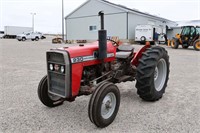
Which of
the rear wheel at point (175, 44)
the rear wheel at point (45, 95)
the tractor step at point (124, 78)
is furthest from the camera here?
the rear wheel at point (175, 44)

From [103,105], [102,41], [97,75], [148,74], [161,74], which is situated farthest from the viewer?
[161,74]

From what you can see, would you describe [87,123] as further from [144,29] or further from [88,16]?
[88,16]

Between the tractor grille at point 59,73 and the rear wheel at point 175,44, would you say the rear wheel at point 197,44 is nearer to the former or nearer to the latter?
the rear wheel at point 175,44

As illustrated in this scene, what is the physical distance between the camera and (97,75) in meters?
4.01

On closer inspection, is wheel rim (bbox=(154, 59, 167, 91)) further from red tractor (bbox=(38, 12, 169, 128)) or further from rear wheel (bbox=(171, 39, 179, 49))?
rear wheel (bbox=(171, 39, 179, 49))

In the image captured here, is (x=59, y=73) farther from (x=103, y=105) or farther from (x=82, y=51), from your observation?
(x=103, y=105)

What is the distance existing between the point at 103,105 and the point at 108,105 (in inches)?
4.2

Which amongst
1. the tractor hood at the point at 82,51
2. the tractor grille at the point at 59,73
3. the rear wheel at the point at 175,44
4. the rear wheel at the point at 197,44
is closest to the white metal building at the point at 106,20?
the rear wheel at the point at 175,44

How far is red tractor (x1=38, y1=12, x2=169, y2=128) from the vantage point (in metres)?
3.30

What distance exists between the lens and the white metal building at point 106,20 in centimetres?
2643

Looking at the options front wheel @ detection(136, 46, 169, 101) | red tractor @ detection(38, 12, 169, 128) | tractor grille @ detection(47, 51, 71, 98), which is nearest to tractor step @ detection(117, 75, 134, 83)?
red tractor @ detection(38, 12, 169, 128)

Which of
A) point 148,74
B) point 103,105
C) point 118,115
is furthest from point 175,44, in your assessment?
point 103,105

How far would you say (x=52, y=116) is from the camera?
3814 millimetres

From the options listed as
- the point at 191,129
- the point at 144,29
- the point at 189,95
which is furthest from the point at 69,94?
the point at 144,29
